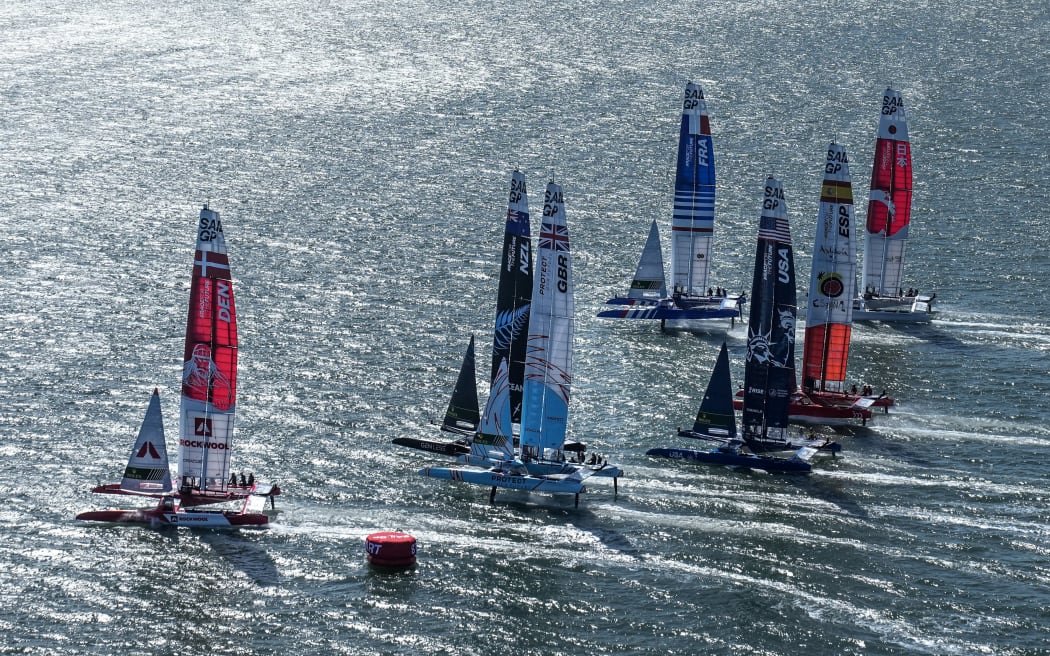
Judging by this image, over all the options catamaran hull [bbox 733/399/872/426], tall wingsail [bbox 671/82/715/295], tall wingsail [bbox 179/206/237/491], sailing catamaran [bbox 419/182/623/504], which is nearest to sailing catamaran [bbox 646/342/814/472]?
sailing catamaran [bbox 419/182/623/504]

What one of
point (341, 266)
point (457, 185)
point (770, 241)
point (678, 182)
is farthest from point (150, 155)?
point (770, 241)

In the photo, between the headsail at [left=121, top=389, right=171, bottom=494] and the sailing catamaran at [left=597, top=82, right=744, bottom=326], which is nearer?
the headsail at [left=121, top=389, right=171, bottom=494]

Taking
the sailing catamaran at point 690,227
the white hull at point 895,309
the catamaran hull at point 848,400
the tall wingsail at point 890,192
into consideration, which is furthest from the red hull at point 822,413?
the tall wingsail at point 890,192

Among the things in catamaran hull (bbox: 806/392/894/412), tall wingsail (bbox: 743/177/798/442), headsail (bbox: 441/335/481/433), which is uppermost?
tall wingsail (bbox: 743/177/798/442)

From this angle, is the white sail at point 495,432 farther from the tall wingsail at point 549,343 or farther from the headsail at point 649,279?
the headsail at point 649,279

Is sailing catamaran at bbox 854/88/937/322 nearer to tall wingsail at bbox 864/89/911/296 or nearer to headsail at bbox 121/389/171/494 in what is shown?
tall wingsail at bbox 864/89/911/296

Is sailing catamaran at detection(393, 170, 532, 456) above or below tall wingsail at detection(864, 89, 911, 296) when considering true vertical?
below

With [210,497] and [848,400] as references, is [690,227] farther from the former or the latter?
[210,497]

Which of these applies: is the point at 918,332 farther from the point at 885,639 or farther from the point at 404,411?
the point at 885,639
